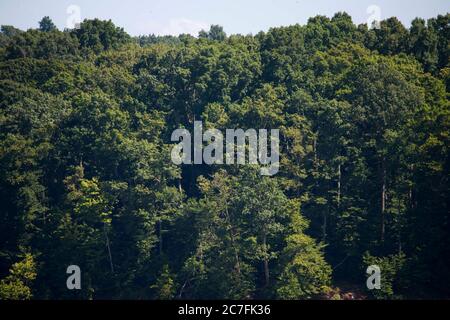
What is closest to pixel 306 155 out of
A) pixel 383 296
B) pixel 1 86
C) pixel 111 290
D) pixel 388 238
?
pixel 388 238

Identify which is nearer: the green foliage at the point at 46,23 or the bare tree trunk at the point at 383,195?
the bare tree trunk at the point at 383,195

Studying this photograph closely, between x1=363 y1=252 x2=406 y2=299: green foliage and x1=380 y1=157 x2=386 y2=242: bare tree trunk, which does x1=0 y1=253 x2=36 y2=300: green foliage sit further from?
x1=380 y1=157 x2=386 y2=242: bare tree trunk

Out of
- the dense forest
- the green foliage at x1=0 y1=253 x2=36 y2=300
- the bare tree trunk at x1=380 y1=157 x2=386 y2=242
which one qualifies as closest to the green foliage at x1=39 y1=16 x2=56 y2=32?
the dense forest

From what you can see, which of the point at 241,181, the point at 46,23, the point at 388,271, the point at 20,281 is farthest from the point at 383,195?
the point at 46,23

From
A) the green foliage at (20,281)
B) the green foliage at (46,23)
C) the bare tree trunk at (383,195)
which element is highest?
the green foliage at (46,23)

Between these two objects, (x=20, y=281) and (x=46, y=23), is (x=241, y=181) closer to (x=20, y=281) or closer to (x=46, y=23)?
(x=20, y=281)

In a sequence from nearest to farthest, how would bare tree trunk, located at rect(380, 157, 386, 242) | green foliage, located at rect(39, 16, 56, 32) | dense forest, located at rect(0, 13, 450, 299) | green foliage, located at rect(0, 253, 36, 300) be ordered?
dense forest, located at rect(0, 13, 450, 299) < green foliage, located at rect(0, 253, 36, 300) < bare tree trunk, located at rect(380, 157, 386, 242) < green foliage, located at rect(39, 16, 56, 32)

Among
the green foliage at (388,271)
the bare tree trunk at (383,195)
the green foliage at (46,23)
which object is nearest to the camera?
the green foliage at (388,271)

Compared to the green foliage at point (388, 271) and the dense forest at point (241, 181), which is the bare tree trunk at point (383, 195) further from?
the green foliage at point (388, 271)

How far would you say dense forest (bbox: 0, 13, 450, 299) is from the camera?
3800 centimetres

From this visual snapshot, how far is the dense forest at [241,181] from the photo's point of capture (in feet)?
125

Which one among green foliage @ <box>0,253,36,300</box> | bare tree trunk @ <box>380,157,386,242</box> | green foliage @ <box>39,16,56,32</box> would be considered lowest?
green foliage @ <box>0,253,36,300</box>

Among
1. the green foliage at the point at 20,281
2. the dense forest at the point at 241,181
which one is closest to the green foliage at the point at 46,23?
the dense forest at the point at 241,181

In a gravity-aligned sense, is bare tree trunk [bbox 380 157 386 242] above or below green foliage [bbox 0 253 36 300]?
above
